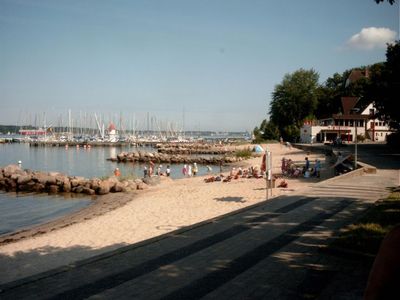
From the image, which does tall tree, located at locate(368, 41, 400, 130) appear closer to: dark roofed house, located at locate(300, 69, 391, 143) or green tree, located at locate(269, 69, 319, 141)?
dark roofed house, located at locate(300, 69, 391, 143)

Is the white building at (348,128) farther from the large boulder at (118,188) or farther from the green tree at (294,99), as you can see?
the large boulder at (118,188)

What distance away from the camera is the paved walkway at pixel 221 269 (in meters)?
6.79

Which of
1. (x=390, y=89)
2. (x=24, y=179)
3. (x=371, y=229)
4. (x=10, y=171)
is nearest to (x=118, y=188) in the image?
(x=24, y=179)

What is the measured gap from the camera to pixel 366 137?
234 ft

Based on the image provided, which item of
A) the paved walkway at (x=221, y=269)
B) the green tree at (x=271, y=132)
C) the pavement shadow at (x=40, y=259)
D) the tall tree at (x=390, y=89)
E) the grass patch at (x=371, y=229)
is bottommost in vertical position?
the pavement shadow at (x=40, y=259)

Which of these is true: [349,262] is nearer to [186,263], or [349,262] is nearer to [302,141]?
[186,263]

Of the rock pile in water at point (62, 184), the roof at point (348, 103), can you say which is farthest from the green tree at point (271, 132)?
the rock pile in water at point (62, 184)

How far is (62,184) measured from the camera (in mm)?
32469

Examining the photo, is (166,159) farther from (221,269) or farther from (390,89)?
(221,269)

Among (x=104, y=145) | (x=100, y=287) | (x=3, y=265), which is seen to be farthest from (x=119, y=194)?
(x=104, y=145)

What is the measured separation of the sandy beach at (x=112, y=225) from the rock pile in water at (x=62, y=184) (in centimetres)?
352

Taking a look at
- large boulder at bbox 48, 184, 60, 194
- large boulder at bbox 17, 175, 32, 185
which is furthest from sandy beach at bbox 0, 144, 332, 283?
large boulder at bbox 17, 175, 32, 185

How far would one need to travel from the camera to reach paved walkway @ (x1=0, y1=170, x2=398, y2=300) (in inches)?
267

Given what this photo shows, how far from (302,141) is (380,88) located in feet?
134
